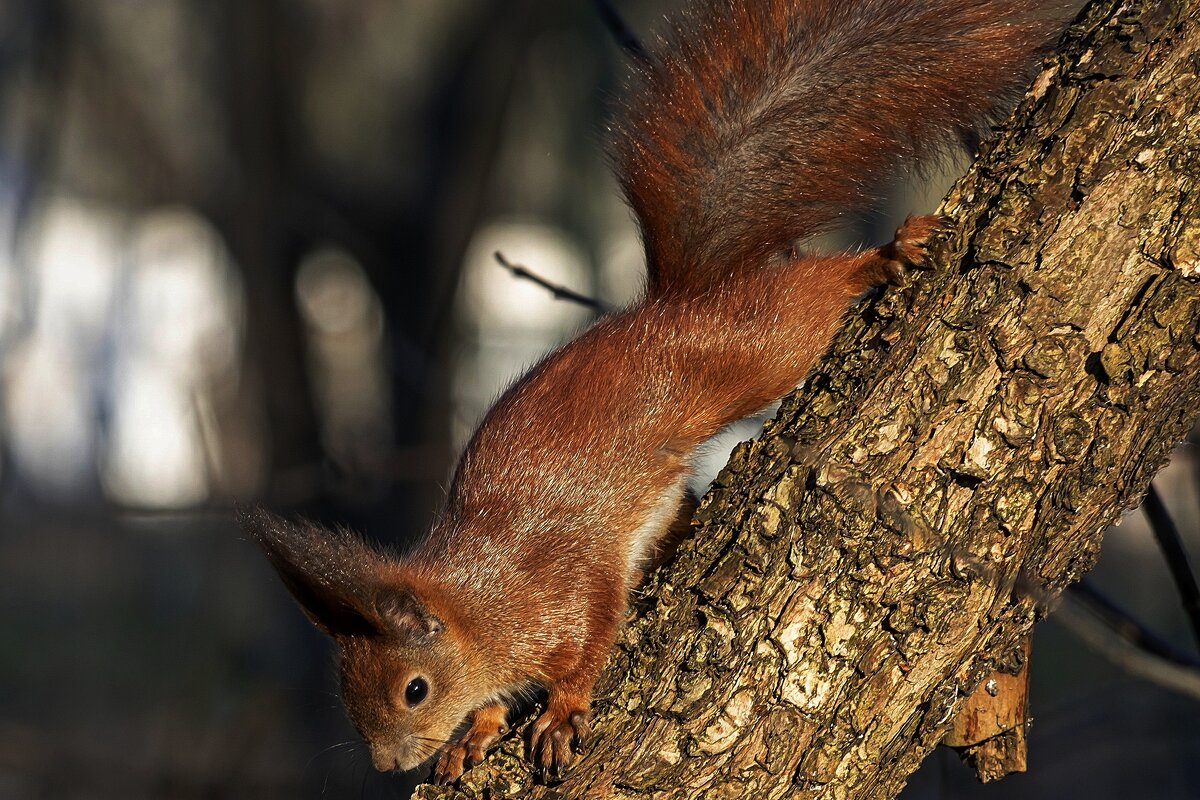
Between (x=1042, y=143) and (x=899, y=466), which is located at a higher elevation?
(x=1042, y=143)

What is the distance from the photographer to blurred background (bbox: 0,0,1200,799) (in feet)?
16.0

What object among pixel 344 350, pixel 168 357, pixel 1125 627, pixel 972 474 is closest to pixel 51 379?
pixel 168 357

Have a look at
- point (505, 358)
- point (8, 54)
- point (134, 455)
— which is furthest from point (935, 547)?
point (505, 358)

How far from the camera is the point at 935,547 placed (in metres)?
1.58

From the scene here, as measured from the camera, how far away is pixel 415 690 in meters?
2.43

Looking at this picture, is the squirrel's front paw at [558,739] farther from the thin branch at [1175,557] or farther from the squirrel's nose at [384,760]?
the thin branch at [1175,557]

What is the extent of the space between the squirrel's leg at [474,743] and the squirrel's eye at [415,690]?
115mm

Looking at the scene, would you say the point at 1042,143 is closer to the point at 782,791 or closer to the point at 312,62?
the point at 782,791

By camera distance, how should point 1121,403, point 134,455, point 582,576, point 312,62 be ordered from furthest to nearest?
point 134,455 < point 312,62 < point 582,576 < point 1121,403

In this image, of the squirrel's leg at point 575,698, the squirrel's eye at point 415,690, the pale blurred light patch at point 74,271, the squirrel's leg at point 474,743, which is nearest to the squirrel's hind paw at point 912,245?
the squirrel's leg at point 575,698

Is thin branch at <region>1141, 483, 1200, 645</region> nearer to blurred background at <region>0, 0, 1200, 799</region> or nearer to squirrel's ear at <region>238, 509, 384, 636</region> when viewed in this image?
squirrel's ear at <region>238, 509, 384, 636</region>

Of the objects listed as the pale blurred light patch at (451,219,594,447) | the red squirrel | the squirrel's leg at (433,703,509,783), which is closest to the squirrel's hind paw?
the red squirrel

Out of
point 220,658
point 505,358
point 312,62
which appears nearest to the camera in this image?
point 220,658

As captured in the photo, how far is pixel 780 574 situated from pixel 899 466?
0.22m
